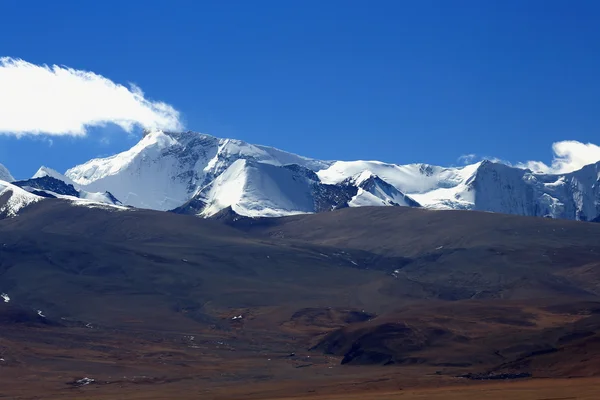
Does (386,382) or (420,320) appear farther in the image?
(420,320)

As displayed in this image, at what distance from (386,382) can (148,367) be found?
38.7 meters

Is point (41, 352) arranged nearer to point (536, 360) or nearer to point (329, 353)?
point (329, 353)

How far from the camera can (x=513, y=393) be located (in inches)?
4540

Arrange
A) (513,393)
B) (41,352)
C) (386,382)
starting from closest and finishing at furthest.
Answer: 1. (513,393)
2. (386,382)
3. (41,352)

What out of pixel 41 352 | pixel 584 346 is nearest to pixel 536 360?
pixel 584 346

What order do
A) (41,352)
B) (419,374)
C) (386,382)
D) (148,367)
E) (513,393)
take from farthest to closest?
(41,352) → (148,367) → (419,374) → (386,382) → (513,393)

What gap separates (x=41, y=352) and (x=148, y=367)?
20.9 meters

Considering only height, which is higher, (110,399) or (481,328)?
(481,328)

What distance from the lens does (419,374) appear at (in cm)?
14525

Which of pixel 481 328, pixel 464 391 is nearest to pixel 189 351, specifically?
pixel 481 328

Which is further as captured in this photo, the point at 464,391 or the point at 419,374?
the point at 419,374

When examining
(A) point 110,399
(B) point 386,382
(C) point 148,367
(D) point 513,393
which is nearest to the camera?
(D) point 513,393

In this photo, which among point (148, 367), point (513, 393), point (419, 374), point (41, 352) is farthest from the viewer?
point (41, 352)

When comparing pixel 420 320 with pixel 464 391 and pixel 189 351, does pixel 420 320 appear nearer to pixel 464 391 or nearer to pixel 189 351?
pixel 189 351
